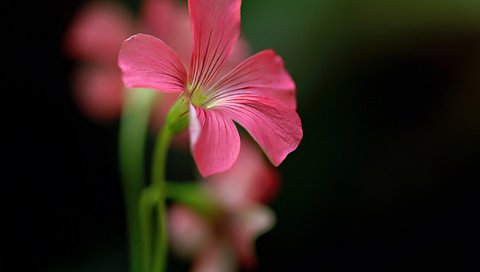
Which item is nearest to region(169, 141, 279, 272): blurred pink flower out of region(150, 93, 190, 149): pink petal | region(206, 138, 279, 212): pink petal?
region(206, 138, 279, 212): pink petal

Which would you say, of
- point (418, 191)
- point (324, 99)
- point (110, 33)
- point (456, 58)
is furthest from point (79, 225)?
point (456, 58)

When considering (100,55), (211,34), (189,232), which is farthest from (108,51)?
(211,34)

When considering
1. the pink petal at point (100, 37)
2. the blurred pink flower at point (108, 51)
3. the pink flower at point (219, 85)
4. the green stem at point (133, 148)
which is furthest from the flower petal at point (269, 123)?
the pink petal at point (100, 37)

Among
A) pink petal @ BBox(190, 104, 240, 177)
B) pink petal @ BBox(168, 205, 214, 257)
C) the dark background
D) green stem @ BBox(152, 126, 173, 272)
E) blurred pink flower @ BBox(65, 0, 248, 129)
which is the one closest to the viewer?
pink petal @ BBox(190, 104, 240, 177)

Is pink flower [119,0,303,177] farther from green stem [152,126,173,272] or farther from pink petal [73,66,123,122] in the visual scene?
pink petal [73,66,123,122]

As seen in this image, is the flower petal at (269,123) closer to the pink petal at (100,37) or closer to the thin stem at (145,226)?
the thin stem at (145,226)

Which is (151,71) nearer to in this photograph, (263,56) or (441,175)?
(263,56)
